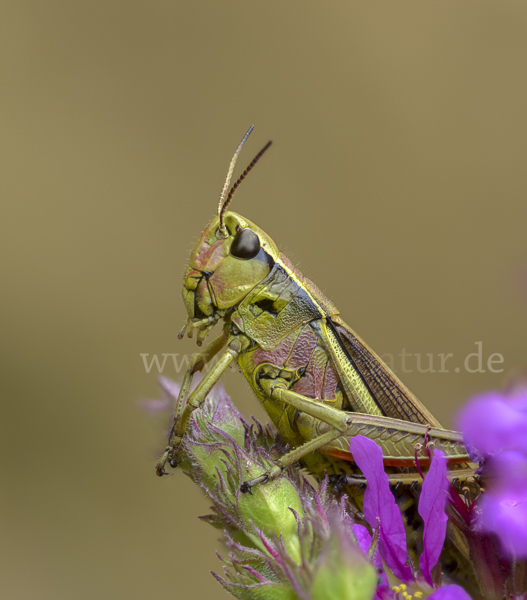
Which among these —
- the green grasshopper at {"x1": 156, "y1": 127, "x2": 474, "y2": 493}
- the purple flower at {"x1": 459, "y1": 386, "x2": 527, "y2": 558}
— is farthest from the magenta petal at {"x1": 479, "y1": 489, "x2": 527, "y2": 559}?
the green grasshopper at {"x1": 156, "y1": 127, "x2": 474, "y2": 493}

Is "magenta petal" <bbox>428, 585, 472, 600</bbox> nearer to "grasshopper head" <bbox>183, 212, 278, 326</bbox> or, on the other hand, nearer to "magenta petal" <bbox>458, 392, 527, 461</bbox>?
"magenta petal" <bbox>458, 392, 527, 461</bbox>

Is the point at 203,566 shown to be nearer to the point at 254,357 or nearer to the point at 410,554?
the point at 254,357

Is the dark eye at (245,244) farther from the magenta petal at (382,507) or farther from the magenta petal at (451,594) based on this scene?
the magenta petal at (451,594)

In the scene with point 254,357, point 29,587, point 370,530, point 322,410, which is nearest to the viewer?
point 370,530

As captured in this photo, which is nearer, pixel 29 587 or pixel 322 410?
pixel 322 410

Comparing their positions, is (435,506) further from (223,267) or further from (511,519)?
(223,267)

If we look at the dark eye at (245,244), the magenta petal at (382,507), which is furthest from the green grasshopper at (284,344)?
the magenta petal at (382,507)

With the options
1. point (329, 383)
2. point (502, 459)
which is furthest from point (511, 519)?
point (329, 383)

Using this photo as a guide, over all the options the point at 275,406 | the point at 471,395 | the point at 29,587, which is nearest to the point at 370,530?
the point at 471,395
